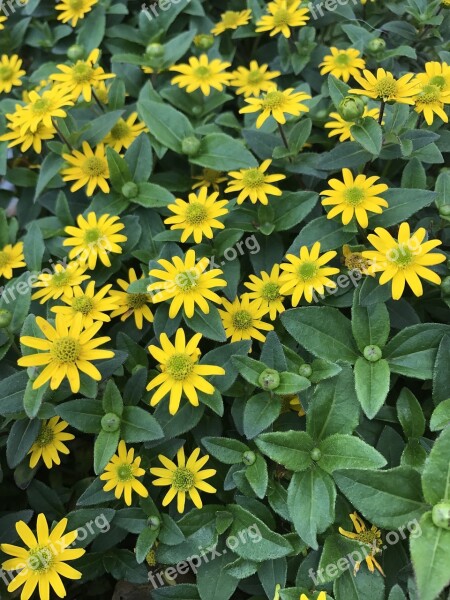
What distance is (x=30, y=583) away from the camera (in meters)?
1.55

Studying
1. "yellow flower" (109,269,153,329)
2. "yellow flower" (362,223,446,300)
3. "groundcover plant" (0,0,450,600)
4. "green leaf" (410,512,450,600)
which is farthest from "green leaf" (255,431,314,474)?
"yellow flower" (109,269,153,329)

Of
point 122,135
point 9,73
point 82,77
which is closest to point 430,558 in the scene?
point 122,135

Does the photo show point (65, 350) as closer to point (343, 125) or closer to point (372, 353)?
point (372, 353)

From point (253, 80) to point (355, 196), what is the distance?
2.68 ft

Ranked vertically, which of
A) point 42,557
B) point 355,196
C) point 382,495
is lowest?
point 42,557

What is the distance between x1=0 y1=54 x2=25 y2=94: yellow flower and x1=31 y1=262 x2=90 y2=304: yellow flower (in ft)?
3.01

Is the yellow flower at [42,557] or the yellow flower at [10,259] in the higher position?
the yellow flower at [10,259]

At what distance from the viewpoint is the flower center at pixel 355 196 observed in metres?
1.72

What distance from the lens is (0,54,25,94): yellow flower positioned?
2.34 metres

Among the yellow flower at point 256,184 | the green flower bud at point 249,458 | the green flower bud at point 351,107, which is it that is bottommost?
the green flower bud at point 249,458

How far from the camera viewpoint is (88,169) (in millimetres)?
2119

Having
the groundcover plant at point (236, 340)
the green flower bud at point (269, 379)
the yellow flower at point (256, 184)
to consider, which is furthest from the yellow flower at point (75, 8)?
the green flower bud at point (269, 379)

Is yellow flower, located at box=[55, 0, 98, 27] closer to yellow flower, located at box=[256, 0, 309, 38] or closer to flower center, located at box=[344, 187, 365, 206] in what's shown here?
yellow flower, located at box=[256, 0, 309, 38]

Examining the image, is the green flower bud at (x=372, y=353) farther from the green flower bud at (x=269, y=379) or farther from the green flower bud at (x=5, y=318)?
the green flower bud at (x=5, y=318)
